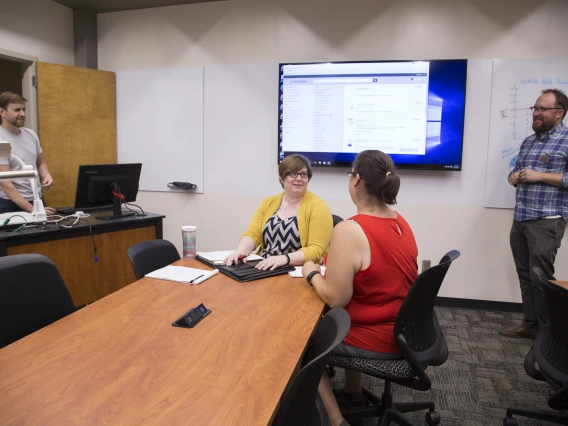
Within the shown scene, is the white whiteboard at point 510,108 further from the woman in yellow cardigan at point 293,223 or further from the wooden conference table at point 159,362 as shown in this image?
the wooden conference table at point 159,362

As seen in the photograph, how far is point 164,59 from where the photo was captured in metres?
4.65

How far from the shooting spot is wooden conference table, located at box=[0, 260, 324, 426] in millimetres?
1088

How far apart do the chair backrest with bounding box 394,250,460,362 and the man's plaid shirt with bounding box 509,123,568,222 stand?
179 cm

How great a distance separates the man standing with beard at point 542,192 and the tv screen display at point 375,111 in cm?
61

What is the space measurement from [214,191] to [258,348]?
3.30 m

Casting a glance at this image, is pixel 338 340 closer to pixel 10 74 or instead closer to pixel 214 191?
pixel 214 191

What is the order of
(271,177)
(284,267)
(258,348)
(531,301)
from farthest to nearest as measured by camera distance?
(271,177), (531,301), (284,267), (258,348)

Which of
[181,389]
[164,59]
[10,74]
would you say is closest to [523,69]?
[164,59]

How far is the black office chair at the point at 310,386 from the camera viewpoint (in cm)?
107

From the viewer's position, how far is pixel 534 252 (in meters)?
3.30

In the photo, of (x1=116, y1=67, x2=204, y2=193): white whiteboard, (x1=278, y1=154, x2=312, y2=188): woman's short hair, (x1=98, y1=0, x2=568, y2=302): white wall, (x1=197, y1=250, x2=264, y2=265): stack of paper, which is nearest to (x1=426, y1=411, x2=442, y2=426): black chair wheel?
(x1=197, y1=250, x2=264, y2=265): stack of paper

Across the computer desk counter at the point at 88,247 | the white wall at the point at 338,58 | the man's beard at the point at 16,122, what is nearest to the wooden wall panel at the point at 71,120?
the white wall at the point at 338,58

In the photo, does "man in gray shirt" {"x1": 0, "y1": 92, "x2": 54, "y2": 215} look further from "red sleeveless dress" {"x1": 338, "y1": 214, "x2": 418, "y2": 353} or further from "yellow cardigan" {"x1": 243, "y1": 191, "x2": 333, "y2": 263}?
"red sleeveless dress" {"x1": 338, "y1": 214, "x2": 418, "y2": 353}

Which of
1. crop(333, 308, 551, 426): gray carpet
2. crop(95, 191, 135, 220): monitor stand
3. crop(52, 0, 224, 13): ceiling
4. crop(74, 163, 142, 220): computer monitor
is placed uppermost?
crop(52, 0, 224, 13): ceiling
